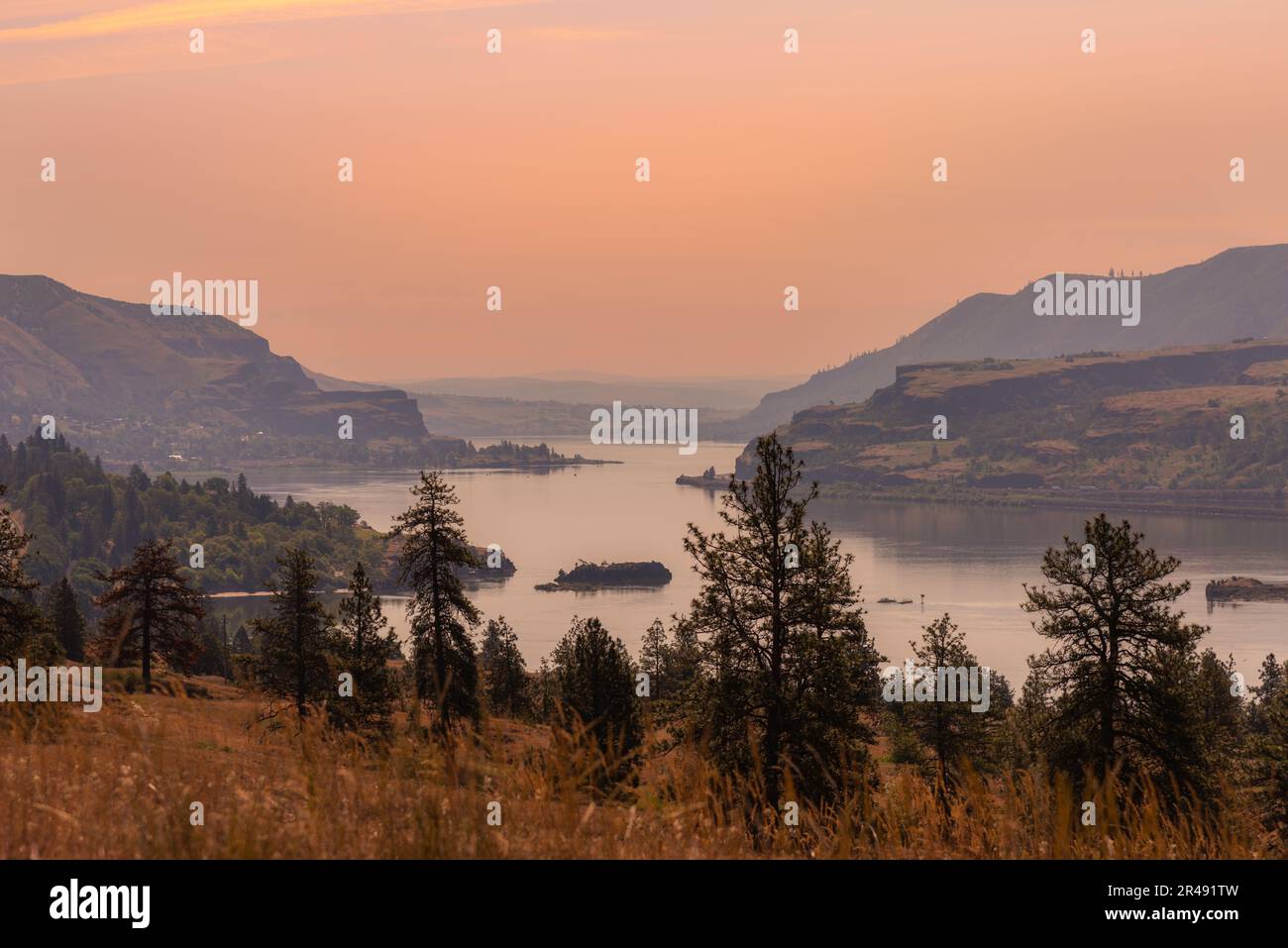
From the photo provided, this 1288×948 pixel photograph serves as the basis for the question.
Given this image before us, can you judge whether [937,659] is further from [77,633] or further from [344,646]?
[77,633]

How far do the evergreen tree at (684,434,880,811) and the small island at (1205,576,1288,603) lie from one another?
167m

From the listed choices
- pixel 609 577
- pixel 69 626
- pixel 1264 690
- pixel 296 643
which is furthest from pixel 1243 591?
pixel 296 643

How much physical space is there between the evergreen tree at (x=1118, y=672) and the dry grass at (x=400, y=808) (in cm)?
2525

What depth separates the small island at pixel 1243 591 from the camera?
175250 mm

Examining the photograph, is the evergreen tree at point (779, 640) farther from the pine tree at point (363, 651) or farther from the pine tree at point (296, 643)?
the pine tree at point (296, 643)

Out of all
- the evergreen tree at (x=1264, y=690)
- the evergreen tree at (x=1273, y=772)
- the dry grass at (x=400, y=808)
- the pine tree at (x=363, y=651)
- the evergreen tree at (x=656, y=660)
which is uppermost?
the dry grass at (x=400, y=808)

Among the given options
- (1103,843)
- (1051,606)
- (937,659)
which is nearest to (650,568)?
(937,659)

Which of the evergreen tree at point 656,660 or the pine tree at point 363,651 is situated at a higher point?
the pine tree at point 363,651

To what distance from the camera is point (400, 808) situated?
6.07 meters

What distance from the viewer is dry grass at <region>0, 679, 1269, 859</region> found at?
549 cm

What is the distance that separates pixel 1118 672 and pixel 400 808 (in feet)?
101

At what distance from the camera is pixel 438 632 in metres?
43.8

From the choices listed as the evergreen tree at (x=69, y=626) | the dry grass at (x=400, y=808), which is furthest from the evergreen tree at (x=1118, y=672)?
the evergreen tree at (x=69, y=626)
